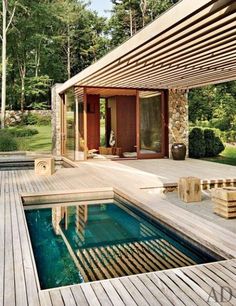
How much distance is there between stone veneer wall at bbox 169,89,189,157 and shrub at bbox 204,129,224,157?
48.6 inches

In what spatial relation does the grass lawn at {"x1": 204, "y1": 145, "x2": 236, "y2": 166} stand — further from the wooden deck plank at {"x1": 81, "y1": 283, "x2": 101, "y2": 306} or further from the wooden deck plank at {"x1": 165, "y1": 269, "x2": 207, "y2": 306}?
the wooden deck plank at {"x1": 81, "y1": 283, "x2": 101, "y2": 306}

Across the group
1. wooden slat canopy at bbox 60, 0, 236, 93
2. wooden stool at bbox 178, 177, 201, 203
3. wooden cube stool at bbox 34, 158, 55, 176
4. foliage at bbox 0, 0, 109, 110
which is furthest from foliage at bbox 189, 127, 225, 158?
foliage at bbox 0, 0, 109, 110

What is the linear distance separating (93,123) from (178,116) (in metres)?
3.30

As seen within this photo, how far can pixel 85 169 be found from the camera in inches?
388

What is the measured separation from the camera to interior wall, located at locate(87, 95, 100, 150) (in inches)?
539

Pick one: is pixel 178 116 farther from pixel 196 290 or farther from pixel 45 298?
pixel 45 298

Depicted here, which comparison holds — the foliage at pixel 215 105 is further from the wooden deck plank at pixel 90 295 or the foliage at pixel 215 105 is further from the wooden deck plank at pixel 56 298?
the wooden deck plank at pixel 56 298

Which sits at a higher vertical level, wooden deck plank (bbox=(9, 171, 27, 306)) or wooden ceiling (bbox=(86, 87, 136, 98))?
wooden ceiling (bbox=(86, 87, 136, 98))

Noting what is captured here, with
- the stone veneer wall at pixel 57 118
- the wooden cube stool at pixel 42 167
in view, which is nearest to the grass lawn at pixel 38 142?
the stone veneer wall at pixel 57 118

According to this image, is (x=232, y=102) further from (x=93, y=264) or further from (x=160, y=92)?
(x=93, y=264)

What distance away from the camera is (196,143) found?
13.5 m

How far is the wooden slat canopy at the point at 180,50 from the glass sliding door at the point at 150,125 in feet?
5.37

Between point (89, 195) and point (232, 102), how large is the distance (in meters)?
11.9

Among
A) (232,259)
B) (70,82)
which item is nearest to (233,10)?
(232,259)
